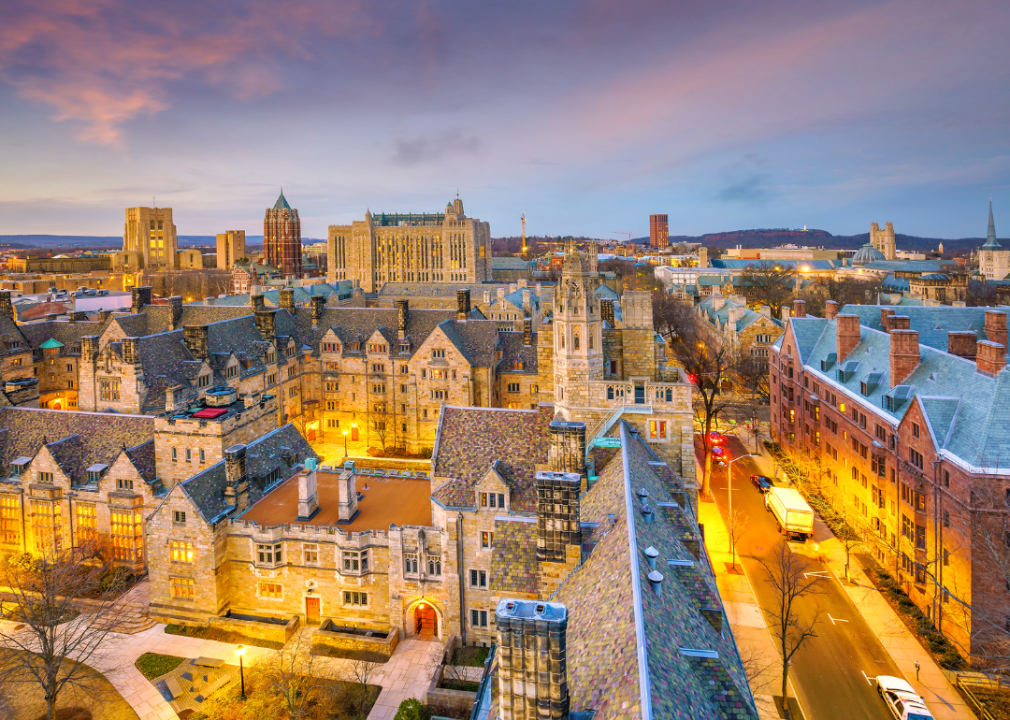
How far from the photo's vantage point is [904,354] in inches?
1850

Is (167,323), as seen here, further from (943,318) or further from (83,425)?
(943,318)

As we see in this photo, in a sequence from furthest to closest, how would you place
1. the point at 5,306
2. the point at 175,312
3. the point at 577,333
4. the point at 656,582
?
1. the point at 5,306
2. the point at 175,312
3. the point at 577,333
4. the point at 656,582

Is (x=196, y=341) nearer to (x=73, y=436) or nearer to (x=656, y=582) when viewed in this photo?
(x=73, y=436)

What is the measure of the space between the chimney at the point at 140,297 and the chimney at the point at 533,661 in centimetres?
8301

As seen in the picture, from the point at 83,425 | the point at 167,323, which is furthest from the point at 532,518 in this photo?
the point at 167,323

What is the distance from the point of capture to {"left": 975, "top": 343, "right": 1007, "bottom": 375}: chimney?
37.5 meters

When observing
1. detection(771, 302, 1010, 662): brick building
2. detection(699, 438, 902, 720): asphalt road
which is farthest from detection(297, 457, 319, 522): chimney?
detection(771, 302, 1010, 662): brick building

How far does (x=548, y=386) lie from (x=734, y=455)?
3654 cm

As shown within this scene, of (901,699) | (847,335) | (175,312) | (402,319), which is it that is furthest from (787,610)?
(175,312)

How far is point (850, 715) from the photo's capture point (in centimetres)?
3070

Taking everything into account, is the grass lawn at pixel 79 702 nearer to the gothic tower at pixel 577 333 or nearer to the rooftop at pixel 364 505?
the rooftop at pixel 364 505

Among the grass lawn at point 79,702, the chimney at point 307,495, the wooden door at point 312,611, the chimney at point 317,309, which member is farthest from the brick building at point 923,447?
A: the chimney at point 317,309

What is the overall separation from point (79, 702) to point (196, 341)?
1441 inches

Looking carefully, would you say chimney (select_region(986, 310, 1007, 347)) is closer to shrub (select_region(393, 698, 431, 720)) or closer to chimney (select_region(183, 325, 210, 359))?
shrub (select_region(393, 698, 431, 720))
